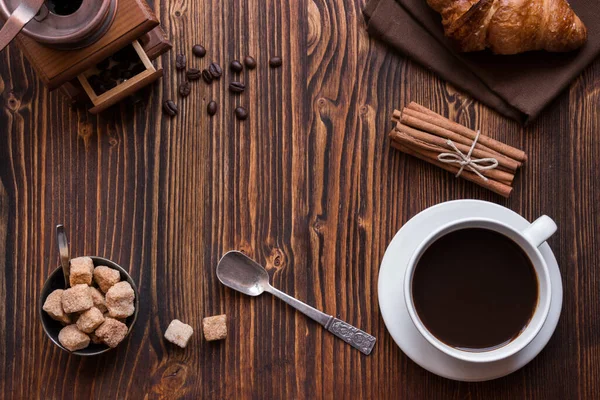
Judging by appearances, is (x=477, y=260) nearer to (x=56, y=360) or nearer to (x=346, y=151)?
(x=346, y=151)

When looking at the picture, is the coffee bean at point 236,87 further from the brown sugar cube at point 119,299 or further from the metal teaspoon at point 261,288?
the brown sugar cube at point 119,299

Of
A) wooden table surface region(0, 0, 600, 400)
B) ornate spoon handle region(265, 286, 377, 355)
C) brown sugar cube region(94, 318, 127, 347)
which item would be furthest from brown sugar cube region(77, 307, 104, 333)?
ornate spoon handle region(265, 286, 377, 355)

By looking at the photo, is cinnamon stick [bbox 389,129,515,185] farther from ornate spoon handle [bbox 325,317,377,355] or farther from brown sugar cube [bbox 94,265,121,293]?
brown sugar cube [bbox 94,265,121,293]

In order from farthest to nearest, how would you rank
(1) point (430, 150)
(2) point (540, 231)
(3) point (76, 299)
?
(1) point (430, 150), (3) point (76, 299), (2) point (540, 231)

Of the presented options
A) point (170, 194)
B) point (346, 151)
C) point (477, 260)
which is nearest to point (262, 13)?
point (346, 151)

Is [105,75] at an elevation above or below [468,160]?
above

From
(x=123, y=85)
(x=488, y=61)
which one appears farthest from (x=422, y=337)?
(x=123, y=85)

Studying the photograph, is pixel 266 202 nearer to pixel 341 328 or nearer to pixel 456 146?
pixel 341 328
